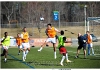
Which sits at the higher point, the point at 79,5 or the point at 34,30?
the point at 79,5

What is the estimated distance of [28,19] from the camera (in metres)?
61.9

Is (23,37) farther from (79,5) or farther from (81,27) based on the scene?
(79,5)

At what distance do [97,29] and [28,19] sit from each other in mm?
24724

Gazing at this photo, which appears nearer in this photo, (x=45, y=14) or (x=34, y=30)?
(x=34, y=30)

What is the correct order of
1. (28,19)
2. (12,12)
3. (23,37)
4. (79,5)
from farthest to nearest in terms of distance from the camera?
(79,5) → (12,12) → (28,19) → (23,37)

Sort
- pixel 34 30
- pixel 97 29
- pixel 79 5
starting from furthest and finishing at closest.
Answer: pixel 79 5
pixel 34 30
pixel 97 29

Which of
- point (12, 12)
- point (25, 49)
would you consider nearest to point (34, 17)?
point (12, 12)

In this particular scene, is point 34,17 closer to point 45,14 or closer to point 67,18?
point 45,14

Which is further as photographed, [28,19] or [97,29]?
[28,19]

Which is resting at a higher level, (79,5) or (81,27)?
(79,5)

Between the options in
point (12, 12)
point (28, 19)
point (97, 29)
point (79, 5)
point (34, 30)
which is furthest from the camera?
point (79, 5)

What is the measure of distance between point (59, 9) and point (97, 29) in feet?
89.7

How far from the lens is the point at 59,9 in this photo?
218ft

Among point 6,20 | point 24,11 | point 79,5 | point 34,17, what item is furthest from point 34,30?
point 79,5
